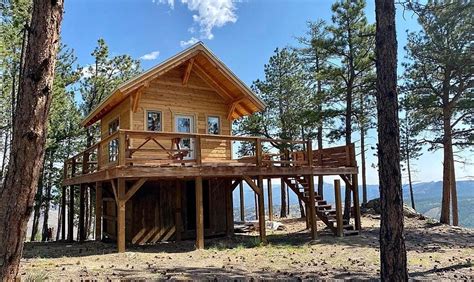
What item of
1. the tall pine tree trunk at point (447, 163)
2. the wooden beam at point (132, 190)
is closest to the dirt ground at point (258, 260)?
the wooden beam at point (132, 190)

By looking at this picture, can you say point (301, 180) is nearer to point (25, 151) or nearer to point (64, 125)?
point (25, 151)

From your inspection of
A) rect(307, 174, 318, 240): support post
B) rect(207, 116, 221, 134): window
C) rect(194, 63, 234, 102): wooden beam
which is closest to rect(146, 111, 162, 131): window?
rect(207, 116, 221, 134): window

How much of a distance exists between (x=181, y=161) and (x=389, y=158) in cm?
708

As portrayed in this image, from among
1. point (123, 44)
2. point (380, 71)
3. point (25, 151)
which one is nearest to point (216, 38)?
point (123, 44)

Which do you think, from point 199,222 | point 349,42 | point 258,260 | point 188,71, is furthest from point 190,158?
point 349,42

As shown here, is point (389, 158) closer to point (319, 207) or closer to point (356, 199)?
point (319, 207)

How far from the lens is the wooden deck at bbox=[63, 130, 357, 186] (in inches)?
431

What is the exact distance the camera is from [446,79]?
1978 cm

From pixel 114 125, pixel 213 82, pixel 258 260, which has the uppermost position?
pixel 213 82

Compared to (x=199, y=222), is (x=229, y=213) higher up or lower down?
lower down

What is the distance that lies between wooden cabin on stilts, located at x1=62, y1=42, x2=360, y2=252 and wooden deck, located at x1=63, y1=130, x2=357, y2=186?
4 centimetres

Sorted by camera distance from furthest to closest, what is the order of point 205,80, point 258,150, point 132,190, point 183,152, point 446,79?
1. point 446,79
2. point 205,80
3. point 258,150
4. point 183,152
5. point 132,190

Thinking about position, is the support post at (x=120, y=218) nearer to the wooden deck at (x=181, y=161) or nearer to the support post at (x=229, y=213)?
the wooden deck at (x=181, y=161)

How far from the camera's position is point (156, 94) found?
13844 mm
